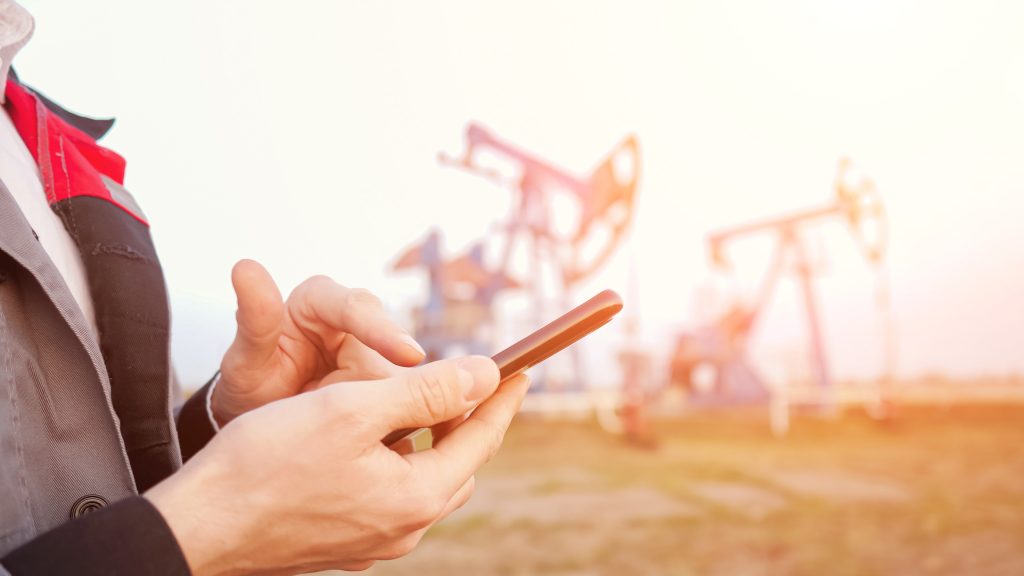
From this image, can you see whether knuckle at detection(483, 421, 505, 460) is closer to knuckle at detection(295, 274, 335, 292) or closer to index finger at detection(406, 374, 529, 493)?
index finger at detection(406, 374, 529, 493)

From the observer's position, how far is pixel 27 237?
384 millimetres

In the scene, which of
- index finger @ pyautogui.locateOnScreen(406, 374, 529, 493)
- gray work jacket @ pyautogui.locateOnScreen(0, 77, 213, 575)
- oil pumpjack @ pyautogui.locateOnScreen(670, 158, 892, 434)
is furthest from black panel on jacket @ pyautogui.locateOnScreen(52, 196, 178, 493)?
oil pumpjack @ pyautogui.locateOnScreen(670, 158, 892, 434)

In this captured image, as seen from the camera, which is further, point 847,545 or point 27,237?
point 847,545

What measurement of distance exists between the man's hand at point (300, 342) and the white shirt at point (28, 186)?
0.33 ft

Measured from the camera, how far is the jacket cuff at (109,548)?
0.31 m

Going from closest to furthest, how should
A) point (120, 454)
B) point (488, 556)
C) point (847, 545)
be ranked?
point (120, 454) < point (488, 556) < point (847, 545)

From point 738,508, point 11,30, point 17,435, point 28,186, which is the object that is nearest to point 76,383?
point 17,435

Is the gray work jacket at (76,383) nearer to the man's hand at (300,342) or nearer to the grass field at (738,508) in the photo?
the man's hand at (300,342)

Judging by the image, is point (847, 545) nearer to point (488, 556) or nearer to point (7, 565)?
point (488, 556)

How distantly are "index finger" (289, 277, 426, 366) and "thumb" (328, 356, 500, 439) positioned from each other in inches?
3.0

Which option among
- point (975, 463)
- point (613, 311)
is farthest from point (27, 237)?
point (975, 463)

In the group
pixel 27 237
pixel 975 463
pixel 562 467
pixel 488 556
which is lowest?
pixel 975 463

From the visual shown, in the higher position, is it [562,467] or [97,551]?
[97,551]

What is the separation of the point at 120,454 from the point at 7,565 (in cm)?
10
